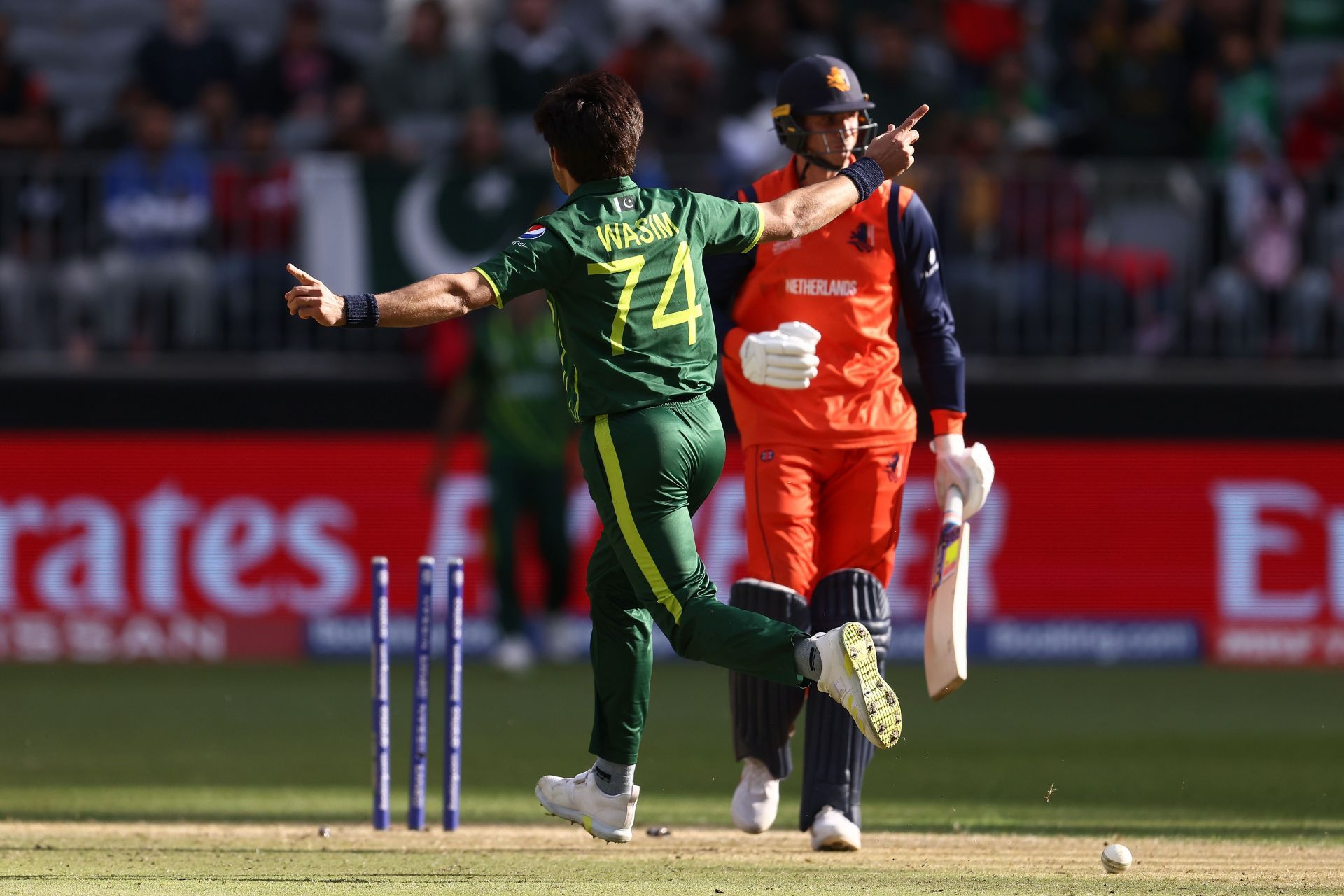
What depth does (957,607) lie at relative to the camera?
661 centimetres

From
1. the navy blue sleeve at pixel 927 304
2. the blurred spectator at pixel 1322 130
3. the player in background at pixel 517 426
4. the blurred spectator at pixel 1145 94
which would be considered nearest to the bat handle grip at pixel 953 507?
the navy blue sleeve at pixel 927 304

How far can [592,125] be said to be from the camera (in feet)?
19.4

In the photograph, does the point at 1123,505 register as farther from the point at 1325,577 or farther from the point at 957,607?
the point at 957,607

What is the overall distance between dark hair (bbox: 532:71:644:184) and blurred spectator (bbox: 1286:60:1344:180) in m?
9.65

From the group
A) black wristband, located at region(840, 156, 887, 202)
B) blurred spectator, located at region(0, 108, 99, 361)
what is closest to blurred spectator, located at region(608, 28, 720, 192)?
blurred spectator, located at region(0, 108, 99, 361)

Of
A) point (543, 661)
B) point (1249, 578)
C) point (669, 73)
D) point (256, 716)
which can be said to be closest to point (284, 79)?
point (669, 73)

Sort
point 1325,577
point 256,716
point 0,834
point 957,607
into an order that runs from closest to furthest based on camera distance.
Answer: point 957,607
point 0,834
point 256,716
point 1325,577

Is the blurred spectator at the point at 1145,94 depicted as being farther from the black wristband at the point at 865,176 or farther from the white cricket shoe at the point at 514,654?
the black wristband at the point at 865,176

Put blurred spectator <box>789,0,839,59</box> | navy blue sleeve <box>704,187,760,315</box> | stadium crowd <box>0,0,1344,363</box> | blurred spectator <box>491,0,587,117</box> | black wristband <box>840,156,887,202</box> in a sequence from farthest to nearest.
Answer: blurred spectator <box>789,0,839,59</box>, blurred spectator <box>491,0,587,117</box>, stadium crowd <box>0,0,1344,363</box>, navy blue sleeve <box>704,187,760,315</box>, black wristband <box>840,156,887,202</box>

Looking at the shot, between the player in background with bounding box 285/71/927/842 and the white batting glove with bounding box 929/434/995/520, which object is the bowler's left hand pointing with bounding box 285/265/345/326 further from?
the white batting glove with bounding box 929/434/995/520

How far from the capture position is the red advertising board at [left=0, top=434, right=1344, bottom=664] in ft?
44.6

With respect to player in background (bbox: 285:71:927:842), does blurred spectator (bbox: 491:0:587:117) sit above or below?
above

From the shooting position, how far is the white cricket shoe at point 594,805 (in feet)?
20.9

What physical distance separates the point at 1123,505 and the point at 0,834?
8579 mm
